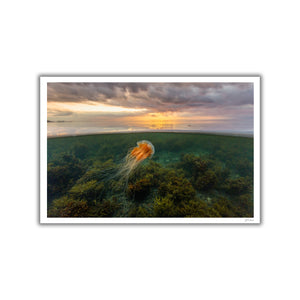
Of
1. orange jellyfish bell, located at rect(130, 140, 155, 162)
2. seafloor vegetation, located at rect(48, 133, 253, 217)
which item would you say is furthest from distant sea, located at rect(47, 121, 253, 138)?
orange jellyfish bell, located at rect(130, 140, 155, 162)

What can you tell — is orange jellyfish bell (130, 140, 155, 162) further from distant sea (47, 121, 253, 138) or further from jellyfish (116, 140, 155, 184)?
distant sea (47, 121, 253, 138)

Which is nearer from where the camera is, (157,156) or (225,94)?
(225,94)
